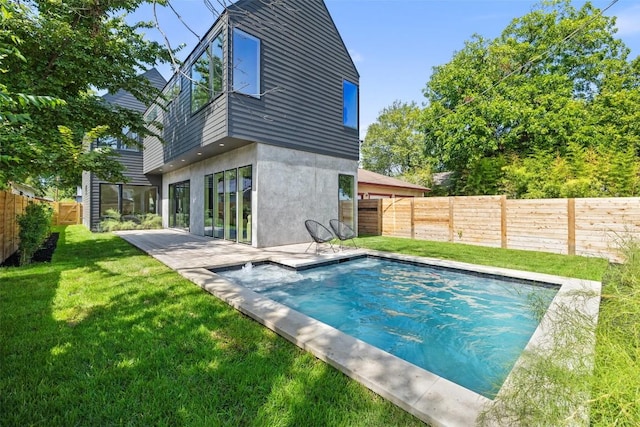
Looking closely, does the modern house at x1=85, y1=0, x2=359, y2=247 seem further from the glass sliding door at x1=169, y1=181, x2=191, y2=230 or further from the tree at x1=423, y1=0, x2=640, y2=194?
the tree at x1=423, y1=0, x2=640, y2=194

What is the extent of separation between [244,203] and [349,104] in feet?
18.0

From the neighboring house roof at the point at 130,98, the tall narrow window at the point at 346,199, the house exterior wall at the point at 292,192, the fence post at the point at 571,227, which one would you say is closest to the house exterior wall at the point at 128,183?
the neighboring house roof at the point at 130,98

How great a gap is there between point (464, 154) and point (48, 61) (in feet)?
57.3

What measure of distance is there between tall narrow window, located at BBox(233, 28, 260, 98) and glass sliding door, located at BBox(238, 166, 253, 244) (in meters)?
2.23

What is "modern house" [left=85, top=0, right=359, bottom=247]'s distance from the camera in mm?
7891

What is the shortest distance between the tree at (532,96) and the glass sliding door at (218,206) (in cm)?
1276

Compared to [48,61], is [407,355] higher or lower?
lower

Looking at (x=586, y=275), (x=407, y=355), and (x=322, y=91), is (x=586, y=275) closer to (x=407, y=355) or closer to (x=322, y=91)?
(x=407, y=355)

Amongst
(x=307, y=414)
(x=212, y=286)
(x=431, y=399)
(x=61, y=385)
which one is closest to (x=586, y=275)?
(x=431, y=399)

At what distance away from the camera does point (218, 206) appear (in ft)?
33.7

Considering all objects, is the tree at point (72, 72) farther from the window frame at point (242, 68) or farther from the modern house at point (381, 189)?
the modern house at point (381, 189)

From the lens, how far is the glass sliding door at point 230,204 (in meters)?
9.38

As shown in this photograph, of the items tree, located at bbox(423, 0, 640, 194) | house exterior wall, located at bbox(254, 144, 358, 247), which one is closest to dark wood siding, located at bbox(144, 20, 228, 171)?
house exterior wall, located at bbox(254, 144, 358, 247)

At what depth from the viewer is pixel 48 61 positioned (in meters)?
7.07
